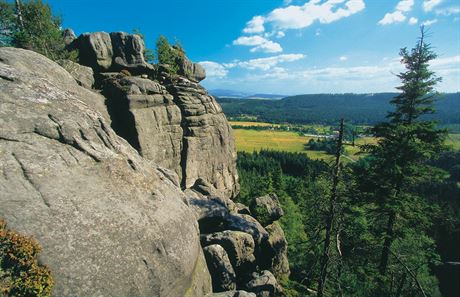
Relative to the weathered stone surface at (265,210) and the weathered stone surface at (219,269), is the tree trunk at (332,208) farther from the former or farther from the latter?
the weathered stone surface at (265,210)

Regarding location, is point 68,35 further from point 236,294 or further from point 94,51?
point 236,294

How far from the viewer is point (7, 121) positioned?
10.7 m

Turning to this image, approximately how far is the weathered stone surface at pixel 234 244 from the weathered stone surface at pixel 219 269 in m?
1.08

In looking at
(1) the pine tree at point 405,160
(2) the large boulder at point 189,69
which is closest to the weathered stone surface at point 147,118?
(2) the large boulder at point 189,69

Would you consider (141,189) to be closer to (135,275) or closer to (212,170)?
(135,275)

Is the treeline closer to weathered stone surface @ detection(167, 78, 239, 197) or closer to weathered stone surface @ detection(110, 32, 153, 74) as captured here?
weathered stone surface @ detection(167, 78, 239, 197)

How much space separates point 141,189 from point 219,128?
22.6 meters

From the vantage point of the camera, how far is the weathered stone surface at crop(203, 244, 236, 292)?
16516 mm

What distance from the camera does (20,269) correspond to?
8.88 meters

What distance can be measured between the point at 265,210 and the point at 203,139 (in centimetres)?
1088

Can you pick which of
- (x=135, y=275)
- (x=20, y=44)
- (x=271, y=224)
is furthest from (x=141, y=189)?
(x=20, y=44)

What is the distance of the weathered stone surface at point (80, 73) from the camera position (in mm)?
23527

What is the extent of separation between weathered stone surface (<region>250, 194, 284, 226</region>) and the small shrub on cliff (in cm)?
2126

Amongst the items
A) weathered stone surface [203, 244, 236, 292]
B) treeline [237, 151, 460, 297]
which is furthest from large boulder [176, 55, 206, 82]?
weathered stone surface [203, 244, 236, 292]
